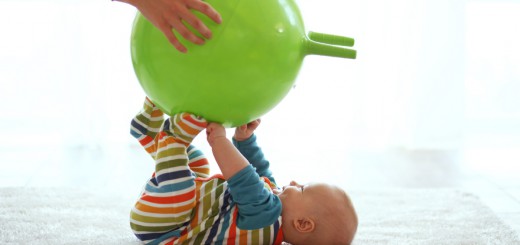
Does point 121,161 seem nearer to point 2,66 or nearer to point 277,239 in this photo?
point 2,66

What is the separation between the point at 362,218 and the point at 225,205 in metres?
0.49

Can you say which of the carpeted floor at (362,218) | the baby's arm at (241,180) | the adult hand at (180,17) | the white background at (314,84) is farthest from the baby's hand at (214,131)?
the white background at (314,84)

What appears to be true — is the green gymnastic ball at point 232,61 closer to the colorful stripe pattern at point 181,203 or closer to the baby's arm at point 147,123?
the colorful stripe pattern at point 181,203

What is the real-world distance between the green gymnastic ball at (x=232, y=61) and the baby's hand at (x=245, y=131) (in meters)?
0.23

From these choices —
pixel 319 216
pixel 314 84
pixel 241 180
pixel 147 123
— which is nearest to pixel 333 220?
pixel 319 216

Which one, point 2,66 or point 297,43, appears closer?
point 297,43

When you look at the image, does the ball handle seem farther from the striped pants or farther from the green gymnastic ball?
the striped pants

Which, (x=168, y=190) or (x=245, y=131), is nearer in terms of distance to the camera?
(x=168, y=190)

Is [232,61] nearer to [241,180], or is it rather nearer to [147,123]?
[241,180]

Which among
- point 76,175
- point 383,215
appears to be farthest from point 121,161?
point 383,215

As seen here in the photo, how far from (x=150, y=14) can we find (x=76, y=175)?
3.88 feet

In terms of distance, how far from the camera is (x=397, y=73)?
8.84 ft

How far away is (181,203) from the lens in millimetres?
1361

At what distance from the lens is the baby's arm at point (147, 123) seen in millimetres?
1485
